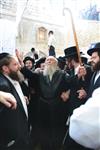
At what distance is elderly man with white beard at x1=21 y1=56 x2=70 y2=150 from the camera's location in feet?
16.0

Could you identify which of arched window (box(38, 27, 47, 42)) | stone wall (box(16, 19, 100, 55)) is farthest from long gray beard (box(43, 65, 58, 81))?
arched window (box(38, 27, 47, 42))

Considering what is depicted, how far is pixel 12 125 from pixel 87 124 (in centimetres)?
248

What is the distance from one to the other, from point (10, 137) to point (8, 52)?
46.9 inches

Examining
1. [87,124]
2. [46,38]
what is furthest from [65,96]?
[46,38]

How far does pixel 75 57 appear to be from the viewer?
16.7 feet

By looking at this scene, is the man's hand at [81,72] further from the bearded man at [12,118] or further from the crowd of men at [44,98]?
the bearded man at [12,118]

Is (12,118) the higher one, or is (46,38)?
(12,118)

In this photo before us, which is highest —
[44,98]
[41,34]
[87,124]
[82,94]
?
[87,124]

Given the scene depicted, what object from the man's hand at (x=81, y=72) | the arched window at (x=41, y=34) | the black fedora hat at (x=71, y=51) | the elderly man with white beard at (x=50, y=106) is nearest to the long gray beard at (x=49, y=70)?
the elderly man with white beard at (x=50, y=106)

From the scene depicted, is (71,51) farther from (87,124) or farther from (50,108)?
(87,124)

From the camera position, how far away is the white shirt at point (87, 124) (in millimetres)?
1256

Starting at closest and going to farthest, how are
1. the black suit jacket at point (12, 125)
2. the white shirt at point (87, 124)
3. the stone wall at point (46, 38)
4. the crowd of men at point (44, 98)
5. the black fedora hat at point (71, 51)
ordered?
the white shirt at point (87, 124)
the black suit jacket at point (12, 125)
the crowd of men at point (44, 98)
the black fedora hat at point (71, 51)
the stone wall at point (46, 38)

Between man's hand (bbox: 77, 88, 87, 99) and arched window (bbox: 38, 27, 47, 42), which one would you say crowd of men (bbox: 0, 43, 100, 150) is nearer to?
man's hand (bbox: 77, 88, 87, 99)

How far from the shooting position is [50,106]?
4.87m
